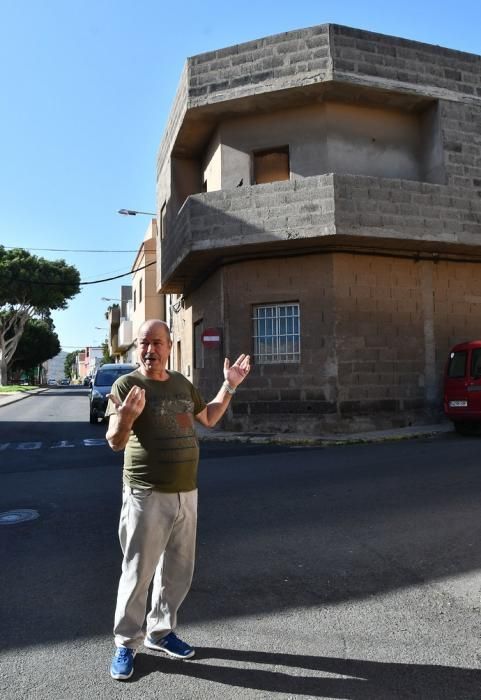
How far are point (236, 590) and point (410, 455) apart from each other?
20.9 ft

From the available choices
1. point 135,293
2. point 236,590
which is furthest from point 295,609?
point 135,293

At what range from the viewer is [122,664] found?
2.84 metres

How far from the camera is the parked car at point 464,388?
12312mm

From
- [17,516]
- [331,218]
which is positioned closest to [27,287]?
[331,218]

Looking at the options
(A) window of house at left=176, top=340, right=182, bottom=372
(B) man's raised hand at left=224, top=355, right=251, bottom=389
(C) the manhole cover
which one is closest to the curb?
(C) the manhole cover

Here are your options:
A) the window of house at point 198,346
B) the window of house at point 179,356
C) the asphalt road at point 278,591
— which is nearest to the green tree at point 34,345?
the window of house at point 179,356

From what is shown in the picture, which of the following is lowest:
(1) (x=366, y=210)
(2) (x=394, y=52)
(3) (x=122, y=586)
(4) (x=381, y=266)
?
(3) (x=122, y=586)

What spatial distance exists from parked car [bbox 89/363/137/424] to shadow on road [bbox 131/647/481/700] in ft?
45.7

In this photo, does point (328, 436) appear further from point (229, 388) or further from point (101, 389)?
point (229, 388)

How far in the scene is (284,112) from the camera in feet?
47.3

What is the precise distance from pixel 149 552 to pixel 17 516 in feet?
11.9

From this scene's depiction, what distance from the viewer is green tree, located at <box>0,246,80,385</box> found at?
4075cm

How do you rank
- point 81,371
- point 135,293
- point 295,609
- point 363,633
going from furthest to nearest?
point 81,371, point 135,293, point 295,609, point 363,633

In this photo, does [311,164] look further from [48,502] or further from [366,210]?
[48,502]
